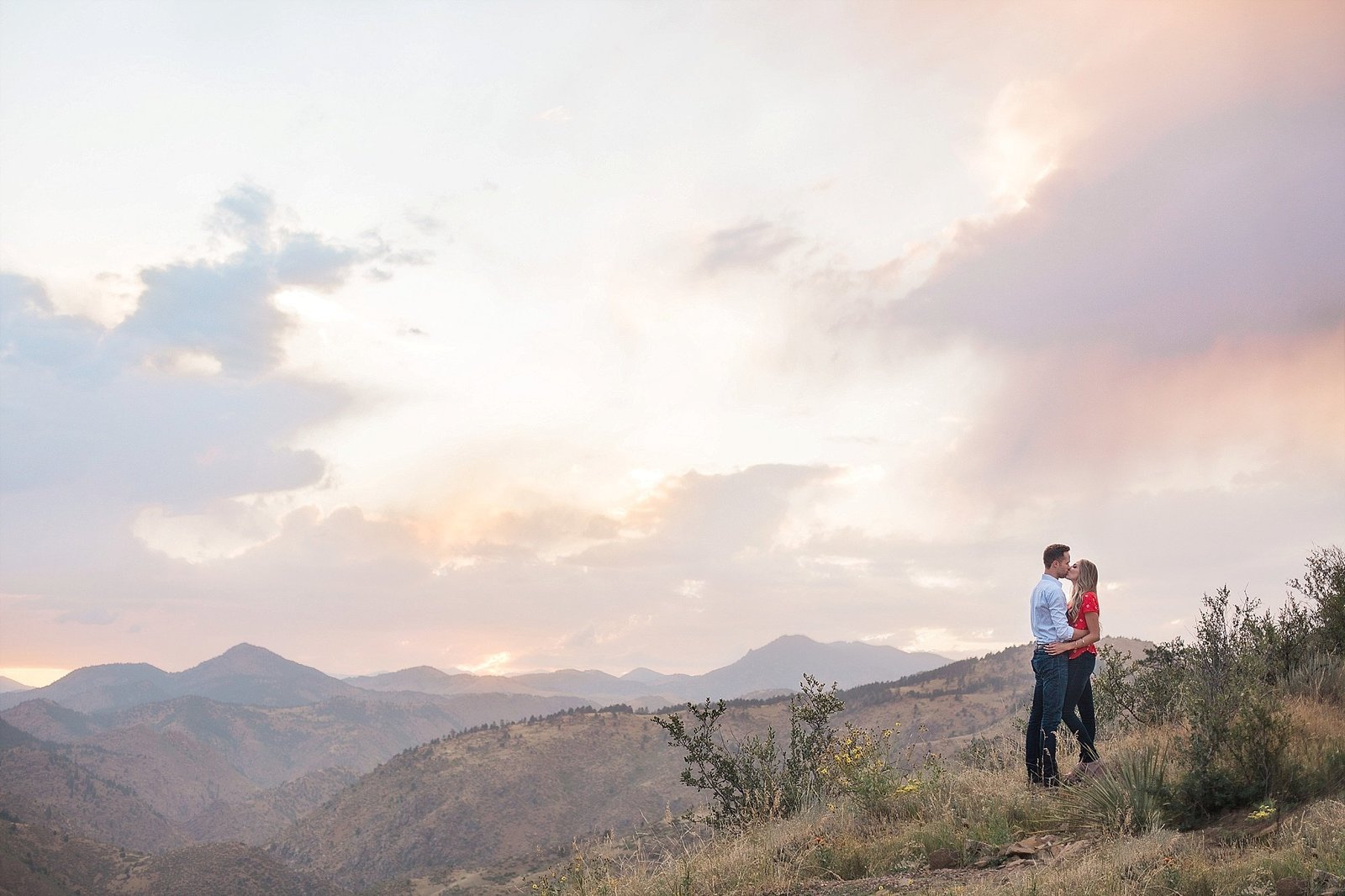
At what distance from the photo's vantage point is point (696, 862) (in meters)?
8.65

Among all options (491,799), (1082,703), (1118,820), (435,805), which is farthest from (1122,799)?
(435,805)

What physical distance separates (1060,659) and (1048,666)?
0.51 ft

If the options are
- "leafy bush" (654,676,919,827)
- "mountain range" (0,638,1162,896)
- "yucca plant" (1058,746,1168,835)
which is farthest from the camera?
"mountain range" (0,638,1162,896)

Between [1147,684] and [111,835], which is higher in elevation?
[1147,684]

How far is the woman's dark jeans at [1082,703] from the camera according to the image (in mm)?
9680

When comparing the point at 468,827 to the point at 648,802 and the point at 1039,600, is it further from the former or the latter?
the point at 1039,600

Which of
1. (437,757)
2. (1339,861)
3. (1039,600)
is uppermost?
(1039,600)

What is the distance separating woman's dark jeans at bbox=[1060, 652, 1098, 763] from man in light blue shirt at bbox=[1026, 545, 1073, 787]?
15 centimetres

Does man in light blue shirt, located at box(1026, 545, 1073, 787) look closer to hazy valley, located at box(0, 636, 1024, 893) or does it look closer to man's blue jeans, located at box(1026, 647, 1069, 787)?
man's blue jeans, located at box(1026, 647, 1069, 787)

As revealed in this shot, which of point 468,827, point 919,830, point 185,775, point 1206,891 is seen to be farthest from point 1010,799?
point 185,775

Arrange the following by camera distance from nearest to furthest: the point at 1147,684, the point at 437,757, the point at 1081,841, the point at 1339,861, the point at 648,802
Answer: the point at 1339,861
the point at 1081,841
the point at 1147,684
the point at 648,802
the point at 437,757

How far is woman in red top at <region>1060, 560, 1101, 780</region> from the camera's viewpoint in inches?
383

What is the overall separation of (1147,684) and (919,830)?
21.6 ft

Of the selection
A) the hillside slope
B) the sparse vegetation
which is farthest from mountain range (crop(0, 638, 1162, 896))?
the sparse vegetation
